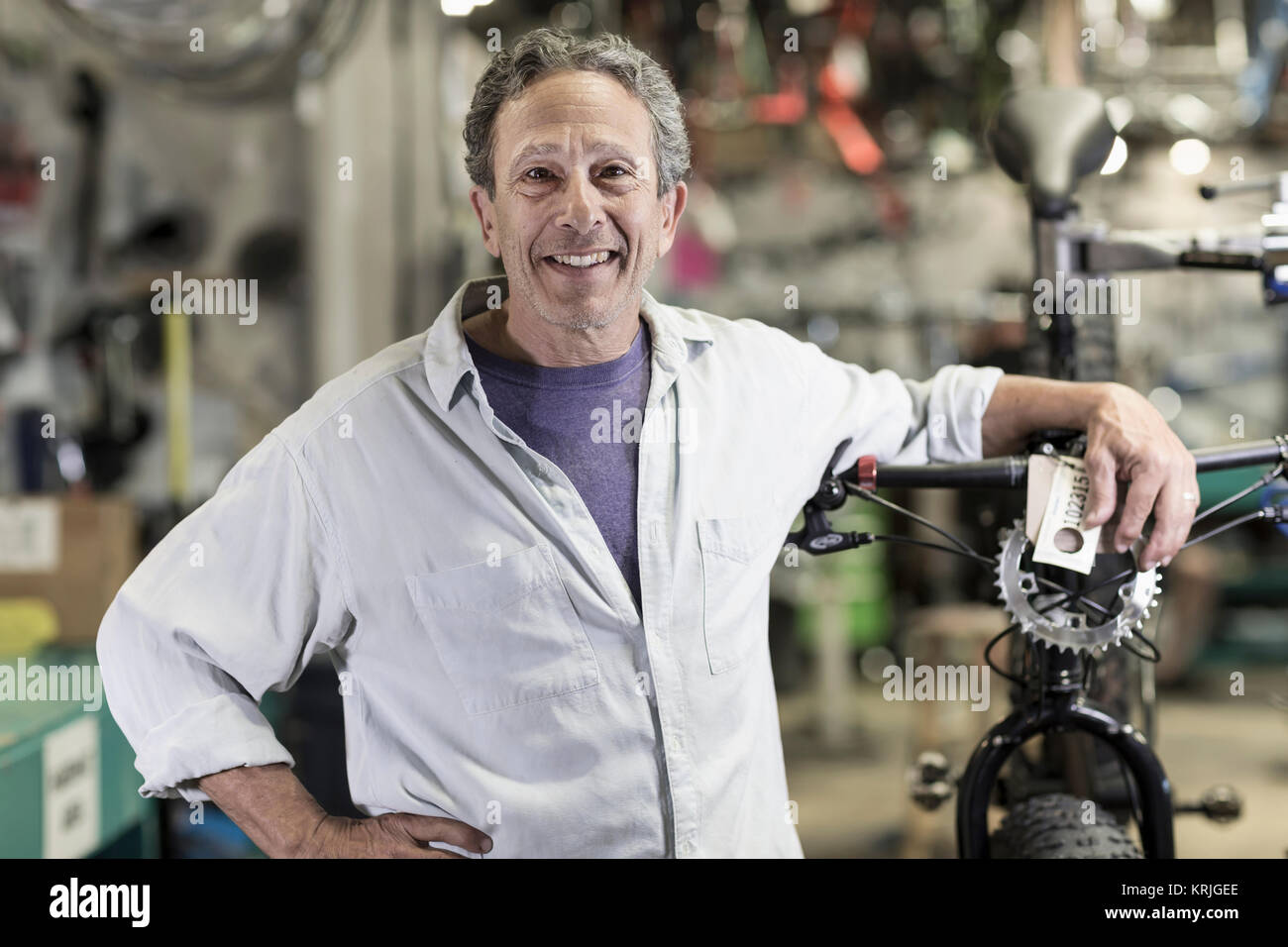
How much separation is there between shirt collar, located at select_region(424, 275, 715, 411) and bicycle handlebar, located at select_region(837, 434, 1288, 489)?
0.26 metres

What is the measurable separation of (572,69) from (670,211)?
0.21m

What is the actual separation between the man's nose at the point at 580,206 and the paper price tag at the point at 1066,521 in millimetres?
637

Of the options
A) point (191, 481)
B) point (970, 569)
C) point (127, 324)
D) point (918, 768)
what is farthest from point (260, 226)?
point (970, 569)

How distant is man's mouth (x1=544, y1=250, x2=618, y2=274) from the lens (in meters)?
1.29

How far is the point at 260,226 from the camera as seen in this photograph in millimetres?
3113

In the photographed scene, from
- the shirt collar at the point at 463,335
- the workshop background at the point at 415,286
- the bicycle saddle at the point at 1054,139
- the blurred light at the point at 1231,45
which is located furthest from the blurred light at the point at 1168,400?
the shirt collar at the point at 463,335

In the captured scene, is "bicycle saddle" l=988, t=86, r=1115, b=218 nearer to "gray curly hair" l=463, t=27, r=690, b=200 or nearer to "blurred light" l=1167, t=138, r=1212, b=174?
"gray curly hair" l=463, t=27, r=690, b=200

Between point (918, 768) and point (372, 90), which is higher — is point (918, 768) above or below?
below

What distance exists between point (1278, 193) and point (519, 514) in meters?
1.16

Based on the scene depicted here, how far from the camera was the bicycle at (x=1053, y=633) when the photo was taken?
4.66ft

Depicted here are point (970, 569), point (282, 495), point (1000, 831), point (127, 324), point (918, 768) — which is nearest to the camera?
point (282, 495)

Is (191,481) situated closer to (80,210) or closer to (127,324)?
(127,324)

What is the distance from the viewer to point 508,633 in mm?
1310

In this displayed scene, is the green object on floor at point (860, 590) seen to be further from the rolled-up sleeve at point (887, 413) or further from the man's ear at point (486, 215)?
the man's ear at point (486, 215)
